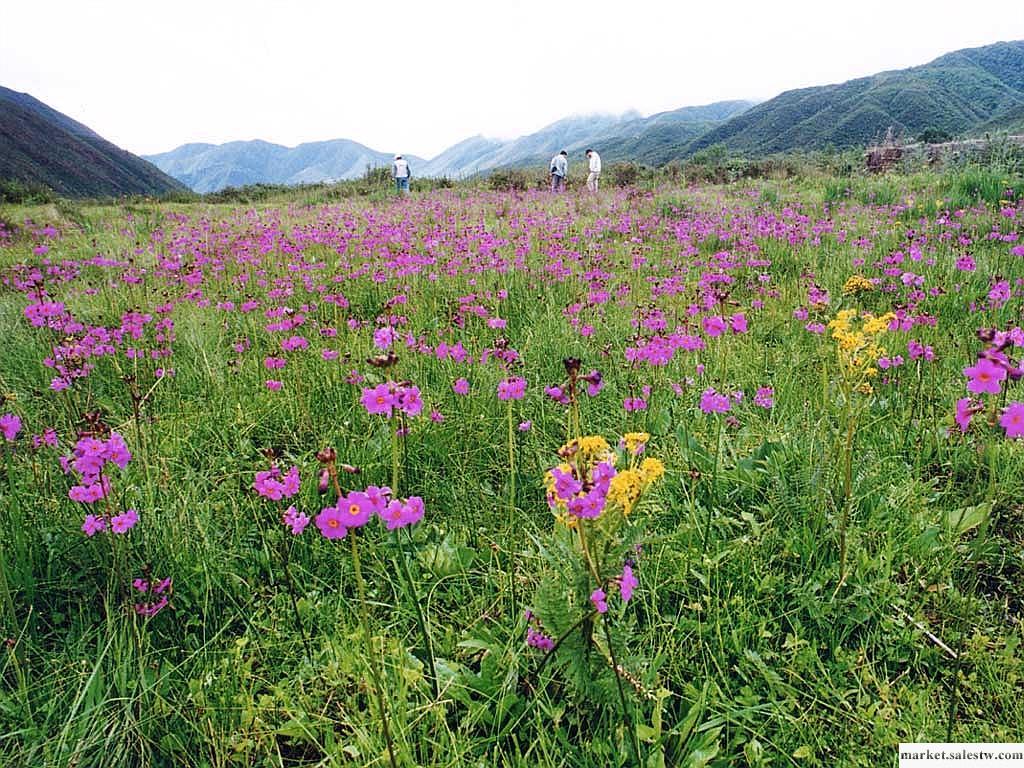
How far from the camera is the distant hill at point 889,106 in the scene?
264 ft

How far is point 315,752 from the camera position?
150 centimetres

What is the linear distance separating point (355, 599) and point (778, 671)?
1.36 m

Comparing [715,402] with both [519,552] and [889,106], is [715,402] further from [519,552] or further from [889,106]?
[889,106]

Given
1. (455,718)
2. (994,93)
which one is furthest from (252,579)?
(994,93)

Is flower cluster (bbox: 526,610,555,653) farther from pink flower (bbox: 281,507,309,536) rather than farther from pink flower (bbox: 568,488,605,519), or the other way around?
pink flower (bbox: 281,507,309,536)

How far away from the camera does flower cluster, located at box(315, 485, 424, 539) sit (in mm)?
1102

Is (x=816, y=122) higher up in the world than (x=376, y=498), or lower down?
higher up

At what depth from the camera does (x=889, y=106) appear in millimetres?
88688

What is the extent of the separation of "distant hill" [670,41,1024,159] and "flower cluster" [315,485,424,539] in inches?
3206

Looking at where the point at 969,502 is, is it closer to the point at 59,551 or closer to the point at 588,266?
the point at 59,551

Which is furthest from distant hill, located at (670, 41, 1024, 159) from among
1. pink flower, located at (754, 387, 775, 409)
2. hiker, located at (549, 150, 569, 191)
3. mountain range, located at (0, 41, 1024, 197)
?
pink flower, located at (754, 387, 775, 409)

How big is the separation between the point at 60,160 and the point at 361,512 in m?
98.5

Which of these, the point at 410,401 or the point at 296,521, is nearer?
the point at 410,401

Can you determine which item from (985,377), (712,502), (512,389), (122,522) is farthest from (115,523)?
(985,377)
